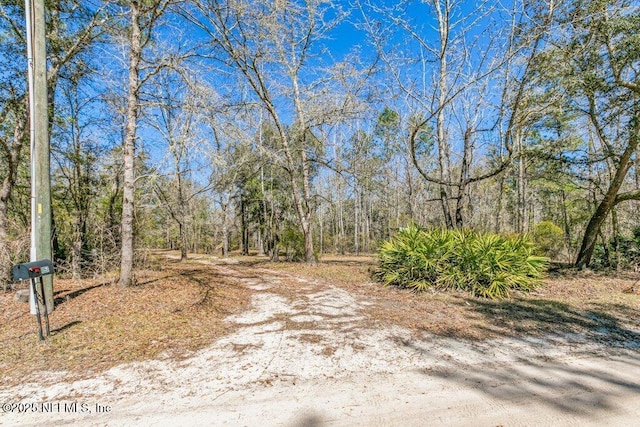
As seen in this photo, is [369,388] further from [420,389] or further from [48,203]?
[48,203]

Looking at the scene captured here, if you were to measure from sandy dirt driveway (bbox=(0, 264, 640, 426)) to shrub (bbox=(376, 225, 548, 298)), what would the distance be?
2605 millimetres

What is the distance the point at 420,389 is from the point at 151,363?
2.51 m

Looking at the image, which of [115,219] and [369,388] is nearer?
[369,388]

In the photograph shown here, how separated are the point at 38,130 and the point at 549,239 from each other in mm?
19122

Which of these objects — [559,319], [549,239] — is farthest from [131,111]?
[549,239]

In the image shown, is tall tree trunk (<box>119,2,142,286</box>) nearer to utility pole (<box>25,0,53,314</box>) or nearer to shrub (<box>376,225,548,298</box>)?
utility pole (<box>25,0,53,314</box>)

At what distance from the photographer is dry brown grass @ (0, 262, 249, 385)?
3064mm

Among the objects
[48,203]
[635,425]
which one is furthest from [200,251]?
[635,425]

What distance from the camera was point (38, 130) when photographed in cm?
433

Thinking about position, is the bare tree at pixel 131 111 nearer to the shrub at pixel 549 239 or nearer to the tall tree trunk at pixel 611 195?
the tall tree trunk at pixel 611 195

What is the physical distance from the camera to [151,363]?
9.77 ft

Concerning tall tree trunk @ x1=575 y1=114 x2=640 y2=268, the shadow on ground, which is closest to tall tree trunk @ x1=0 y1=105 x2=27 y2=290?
the shadow on ground

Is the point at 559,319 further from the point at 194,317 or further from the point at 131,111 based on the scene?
the point at 131,111

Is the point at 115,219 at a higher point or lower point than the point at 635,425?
higher
